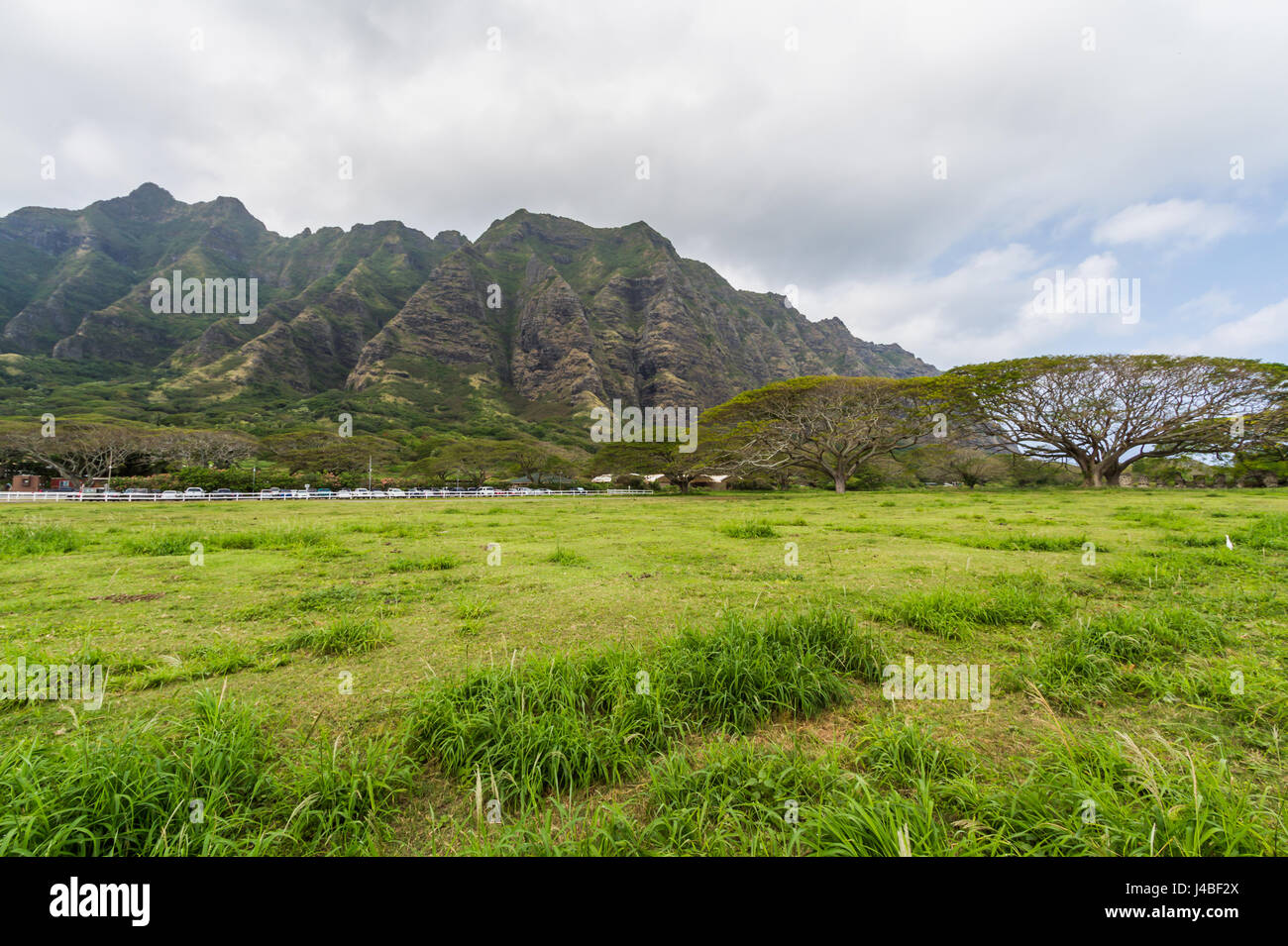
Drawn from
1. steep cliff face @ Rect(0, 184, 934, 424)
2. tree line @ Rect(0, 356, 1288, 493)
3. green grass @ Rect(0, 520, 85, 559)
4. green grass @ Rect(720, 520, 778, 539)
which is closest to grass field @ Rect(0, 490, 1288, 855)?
green grass @ Rect(0, 520, 85, 559)

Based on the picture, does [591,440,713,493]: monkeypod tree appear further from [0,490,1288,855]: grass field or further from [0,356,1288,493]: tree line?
[0,490,1288,855]: grass field

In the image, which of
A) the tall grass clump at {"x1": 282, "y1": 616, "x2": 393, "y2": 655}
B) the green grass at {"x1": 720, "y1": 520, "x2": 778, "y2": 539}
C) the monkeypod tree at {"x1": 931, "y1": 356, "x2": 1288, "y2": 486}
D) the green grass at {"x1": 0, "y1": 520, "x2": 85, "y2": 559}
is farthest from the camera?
the monkeypod tree at {"x1": 931, "y1": 356, "x2": 1288, "y2": 486}

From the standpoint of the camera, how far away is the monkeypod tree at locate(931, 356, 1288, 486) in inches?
1315

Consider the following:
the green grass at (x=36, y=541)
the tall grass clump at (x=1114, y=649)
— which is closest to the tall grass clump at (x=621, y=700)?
the tall grass clump at (x=1114, y=649)

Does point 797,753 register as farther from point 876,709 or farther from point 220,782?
point 220,782

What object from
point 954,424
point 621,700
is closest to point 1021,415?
point 954,424

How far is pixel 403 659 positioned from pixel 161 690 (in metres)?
1.34

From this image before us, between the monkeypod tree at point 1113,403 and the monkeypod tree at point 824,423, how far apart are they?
10.5ft

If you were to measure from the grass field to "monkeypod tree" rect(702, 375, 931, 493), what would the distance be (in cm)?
3200

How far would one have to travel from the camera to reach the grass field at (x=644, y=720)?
1.67 meters

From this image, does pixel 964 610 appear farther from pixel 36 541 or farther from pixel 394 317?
pixel 394 317

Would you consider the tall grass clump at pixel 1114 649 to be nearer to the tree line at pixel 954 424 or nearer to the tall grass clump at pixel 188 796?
the tall grass clump at pixel 188 796

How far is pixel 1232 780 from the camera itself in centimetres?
195
